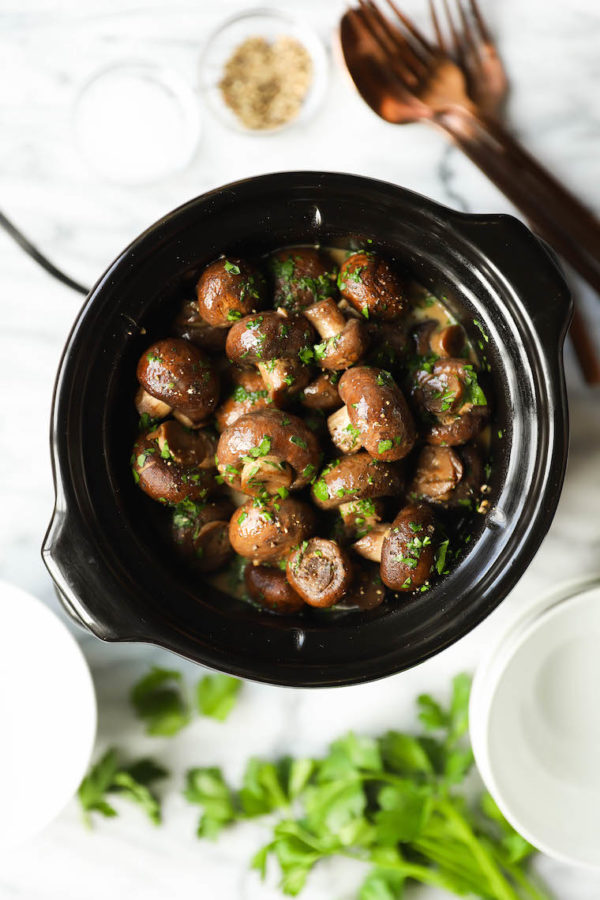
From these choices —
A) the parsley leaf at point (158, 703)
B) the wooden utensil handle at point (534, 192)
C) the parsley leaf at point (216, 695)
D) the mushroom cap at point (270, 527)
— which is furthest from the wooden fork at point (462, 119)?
the parsley leaf at point (158, 703)

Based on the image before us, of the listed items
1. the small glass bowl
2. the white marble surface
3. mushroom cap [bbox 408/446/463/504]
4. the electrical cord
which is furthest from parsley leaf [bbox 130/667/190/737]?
the small glass bowl

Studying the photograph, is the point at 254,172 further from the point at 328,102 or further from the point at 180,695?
the point at 180,695

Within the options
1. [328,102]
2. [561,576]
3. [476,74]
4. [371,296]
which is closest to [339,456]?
[371,296]

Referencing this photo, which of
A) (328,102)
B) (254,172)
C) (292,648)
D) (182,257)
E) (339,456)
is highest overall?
(328,102)

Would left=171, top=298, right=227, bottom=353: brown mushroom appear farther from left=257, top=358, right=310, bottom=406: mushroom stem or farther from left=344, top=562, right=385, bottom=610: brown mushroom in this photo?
left=344, top=562, right=385, bottom=610: brown mushroom

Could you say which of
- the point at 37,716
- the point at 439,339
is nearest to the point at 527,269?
the point at 439,339

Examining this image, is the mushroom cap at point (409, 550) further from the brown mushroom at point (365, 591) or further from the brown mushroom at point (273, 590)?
the brown mushroom at point (273, 590)

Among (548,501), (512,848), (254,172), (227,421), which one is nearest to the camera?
(548,501)
